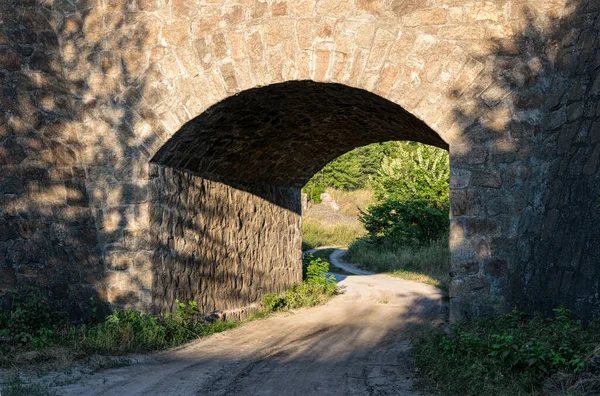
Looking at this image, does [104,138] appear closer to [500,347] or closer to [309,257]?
[500,347]

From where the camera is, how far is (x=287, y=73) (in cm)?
744

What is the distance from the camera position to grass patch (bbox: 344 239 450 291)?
18.3m

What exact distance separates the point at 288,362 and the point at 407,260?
14.5 meters

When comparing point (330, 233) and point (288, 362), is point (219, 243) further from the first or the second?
point (330, 233)

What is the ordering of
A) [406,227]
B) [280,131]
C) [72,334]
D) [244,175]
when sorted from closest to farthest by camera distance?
[72,334]
[280,131]
[244,175]
[406,227]

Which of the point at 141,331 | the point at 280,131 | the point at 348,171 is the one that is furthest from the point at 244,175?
the point at 348,171

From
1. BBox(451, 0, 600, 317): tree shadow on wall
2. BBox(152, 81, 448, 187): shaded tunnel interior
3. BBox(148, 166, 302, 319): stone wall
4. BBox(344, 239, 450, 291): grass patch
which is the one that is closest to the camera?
BBox(451, 0, 600, 317): tree shadow on wall

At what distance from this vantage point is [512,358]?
5.19 meters

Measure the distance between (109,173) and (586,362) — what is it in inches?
238

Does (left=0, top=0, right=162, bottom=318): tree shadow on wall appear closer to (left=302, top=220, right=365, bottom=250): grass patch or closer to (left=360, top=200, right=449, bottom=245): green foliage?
(left=360, top=200, right=449, bottom=245): green foliage

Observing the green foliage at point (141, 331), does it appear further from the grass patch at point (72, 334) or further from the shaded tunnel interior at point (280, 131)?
the shaded tunnel interior at point (280, 131)

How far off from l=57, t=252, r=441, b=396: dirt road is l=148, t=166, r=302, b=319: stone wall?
709 mm

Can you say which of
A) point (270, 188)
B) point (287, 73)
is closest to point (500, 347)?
point (287, 73)

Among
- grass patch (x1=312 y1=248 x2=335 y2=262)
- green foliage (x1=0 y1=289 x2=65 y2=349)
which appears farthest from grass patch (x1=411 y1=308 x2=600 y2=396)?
grass patch (x1=312 y1=248 x2=335 y2=262)
